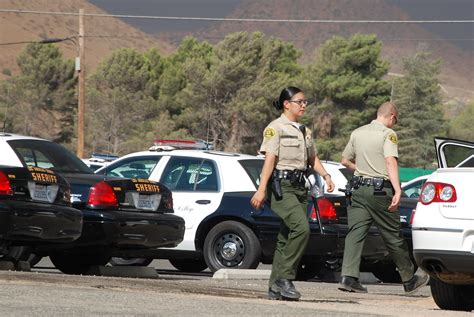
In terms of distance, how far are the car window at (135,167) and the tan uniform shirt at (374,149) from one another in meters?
4.24

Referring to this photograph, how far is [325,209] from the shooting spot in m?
14.6

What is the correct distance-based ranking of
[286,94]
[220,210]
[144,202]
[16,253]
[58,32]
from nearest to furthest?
1. [286,94]
2. [16,253]
3. [144,202]
4. [220,210]
5. [58,32]

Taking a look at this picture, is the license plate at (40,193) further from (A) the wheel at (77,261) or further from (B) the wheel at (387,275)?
(B) the wheel at (387,275)

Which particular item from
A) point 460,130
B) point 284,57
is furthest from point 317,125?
point 460,130

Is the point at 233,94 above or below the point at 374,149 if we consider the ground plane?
above

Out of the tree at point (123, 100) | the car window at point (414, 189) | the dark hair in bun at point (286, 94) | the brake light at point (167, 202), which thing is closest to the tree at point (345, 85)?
the tree at point (123, 100)

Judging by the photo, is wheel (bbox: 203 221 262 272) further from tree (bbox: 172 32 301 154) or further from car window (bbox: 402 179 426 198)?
tree (bbox: 172 32 301 154)

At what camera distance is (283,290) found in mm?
10742

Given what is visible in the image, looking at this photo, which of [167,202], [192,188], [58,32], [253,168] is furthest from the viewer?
[58,32]

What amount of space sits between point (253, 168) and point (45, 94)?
72209mm

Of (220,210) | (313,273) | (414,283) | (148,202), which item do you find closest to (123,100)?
(313,273)

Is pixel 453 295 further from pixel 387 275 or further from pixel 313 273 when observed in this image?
pixel 387 275

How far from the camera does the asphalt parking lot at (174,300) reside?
9.01 meters

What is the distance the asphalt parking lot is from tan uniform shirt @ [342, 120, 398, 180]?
117cm
